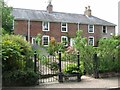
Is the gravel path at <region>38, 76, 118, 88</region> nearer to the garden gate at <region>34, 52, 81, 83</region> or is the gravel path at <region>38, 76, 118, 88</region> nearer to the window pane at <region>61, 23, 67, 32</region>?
the garden gate at <region>34, 52, 81, 83</region>

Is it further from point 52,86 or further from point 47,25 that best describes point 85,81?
point 47,25

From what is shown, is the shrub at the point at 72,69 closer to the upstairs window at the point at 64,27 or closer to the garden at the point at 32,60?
the garden at the point at 32,60

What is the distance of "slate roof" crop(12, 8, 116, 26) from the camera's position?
35.9m

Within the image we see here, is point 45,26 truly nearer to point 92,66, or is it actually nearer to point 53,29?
point 53,29

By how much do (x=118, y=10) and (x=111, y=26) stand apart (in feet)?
89.7

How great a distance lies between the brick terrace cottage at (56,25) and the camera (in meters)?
35.0

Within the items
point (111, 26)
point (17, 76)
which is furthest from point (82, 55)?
point (111, 26)

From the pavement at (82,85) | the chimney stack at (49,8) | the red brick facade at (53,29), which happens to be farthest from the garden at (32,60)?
the chimney stack at (49,8)

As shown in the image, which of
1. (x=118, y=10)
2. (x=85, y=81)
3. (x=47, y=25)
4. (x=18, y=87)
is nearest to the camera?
(x=18, y=87)

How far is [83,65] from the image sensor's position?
13.2 m

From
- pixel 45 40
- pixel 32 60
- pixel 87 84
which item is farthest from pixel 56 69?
pixel 45 40

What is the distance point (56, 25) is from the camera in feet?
123

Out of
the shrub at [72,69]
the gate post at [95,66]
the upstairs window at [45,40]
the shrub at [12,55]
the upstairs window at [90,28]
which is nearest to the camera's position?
the shrub at [12,55]

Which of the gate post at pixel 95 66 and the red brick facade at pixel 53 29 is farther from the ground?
the red brick facade at pixel 53 29
